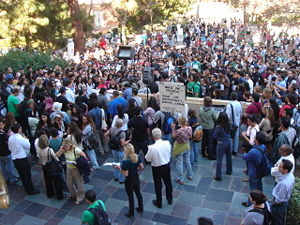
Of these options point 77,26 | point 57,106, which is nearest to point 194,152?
point 57,106

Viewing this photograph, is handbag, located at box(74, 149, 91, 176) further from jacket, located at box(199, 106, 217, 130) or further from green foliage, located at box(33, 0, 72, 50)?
green foliage, located at box(33, 0, 72, 50)

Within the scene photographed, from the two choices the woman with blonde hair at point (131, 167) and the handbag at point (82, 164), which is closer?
the woman with blonde hair at point (131, 167)

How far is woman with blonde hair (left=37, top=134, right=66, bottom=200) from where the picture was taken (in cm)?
609

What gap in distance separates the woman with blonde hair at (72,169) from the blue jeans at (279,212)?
10.7 ft

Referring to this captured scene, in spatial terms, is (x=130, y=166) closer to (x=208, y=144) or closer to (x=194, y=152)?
(x=194, y=152)

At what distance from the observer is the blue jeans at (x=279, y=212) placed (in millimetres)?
5176

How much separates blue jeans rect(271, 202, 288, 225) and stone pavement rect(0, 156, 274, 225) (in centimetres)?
79

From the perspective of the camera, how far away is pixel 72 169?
20.4ft

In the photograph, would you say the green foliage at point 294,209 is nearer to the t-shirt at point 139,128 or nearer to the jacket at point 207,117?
the jacket at point 207,117

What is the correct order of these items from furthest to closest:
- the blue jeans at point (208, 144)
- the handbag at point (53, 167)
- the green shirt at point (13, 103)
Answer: the green shirt at point (13, 103)
the blue jeans at point (208, 144)
the handbag at point (53, 167)

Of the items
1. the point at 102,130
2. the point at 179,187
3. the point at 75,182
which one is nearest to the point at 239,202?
the point at 179,187

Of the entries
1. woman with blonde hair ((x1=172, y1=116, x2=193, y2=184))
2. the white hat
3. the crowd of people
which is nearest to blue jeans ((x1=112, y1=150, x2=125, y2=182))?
the crowd of people

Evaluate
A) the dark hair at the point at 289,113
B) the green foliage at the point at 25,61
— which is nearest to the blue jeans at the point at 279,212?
the dark hair at the point at 289,113

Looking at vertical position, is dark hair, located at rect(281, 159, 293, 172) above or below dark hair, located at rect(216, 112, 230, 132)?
below
